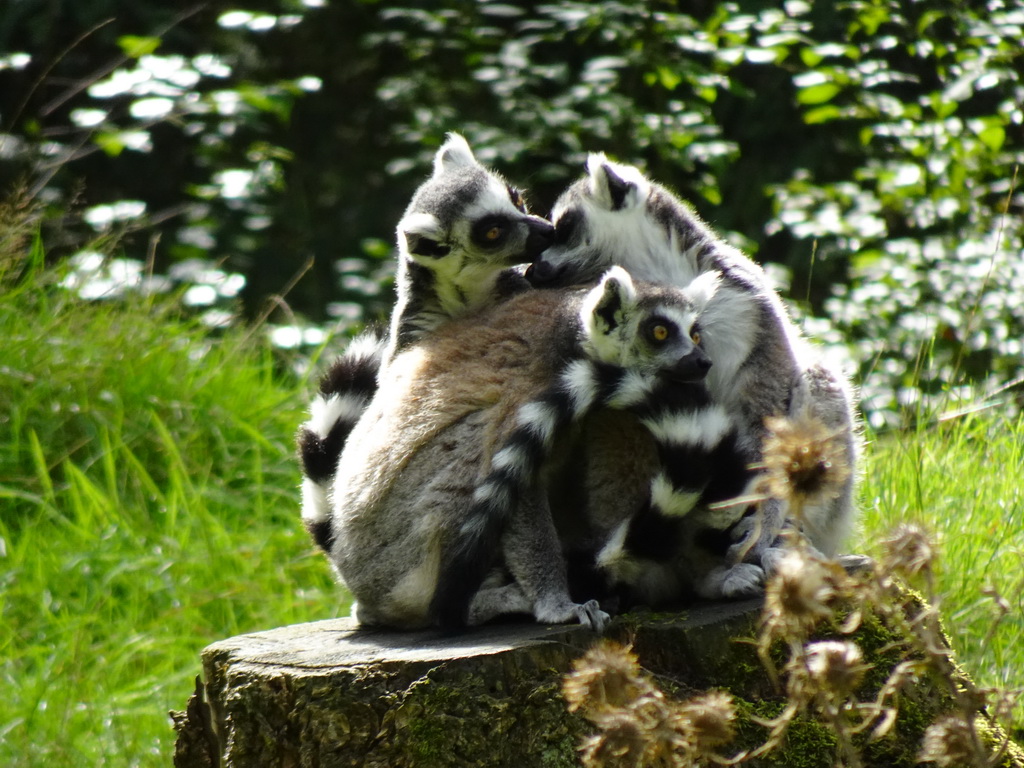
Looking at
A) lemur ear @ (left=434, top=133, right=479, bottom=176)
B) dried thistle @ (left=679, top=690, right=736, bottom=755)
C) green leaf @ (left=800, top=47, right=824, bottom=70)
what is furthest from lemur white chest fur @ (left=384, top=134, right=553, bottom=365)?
green leaf @ (left=800, top=47, right=824, bottom=70)

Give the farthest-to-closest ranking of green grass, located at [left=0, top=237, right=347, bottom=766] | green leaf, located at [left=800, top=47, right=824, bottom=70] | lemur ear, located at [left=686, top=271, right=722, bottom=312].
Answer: green leaf, located at [left=800, top=47, right=824, bottom=70], green grass, located at [left=0, top=237, right=347, bottom=766], lemur ear, located at [left=686, top=271, right=722, bottom=312]

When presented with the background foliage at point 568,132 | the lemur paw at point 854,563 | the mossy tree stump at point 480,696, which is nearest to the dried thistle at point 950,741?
the mossy tree stump at point 480,696

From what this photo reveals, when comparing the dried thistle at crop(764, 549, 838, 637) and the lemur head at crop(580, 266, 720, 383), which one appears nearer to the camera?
the dried thistle at crop(764, 549, 838, 637)

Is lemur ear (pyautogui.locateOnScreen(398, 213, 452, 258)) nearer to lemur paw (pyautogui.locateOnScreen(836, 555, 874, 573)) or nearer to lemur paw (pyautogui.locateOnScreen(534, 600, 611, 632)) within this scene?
lemur paw (pyautogui.locateOnScreen(534, 600, 611, 632))

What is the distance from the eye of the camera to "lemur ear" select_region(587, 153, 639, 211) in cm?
367

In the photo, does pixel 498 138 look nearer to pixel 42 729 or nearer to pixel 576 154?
pixel 576 154

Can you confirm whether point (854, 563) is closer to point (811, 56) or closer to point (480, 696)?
point (480, 696)

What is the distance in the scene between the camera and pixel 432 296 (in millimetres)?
3773

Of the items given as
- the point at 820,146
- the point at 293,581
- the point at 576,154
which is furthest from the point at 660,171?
the point at 293,581

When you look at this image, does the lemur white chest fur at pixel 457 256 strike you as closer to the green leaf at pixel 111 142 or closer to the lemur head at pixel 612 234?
the lemur head at pixel 612 234

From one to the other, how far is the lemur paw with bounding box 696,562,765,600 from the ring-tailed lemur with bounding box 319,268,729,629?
374 millimetres

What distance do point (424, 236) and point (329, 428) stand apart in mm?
672

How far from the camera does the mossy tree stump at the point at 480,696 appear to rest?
8.40 ft

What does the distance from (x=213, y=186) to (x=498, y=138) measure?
2133 millimetres
